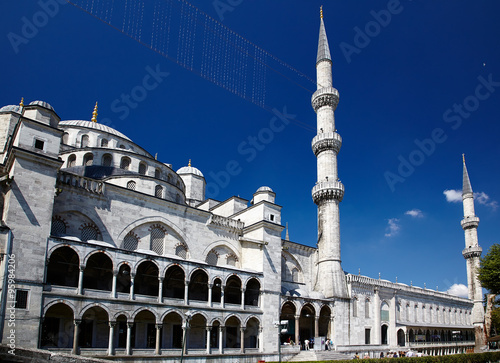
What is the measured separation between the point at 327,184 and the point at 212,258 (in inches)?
521

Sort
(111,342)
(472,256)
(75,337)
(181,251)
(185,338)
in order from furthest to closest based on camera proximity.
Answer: (472,256)
(181,251)
(185,338)
(111,342)
(75,337)

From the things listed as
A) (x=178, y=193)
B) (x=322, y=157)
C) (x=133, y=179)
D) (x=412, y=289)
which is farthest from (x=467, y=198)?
(x=133, y=179)

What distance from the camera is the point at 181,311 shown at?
23547mm

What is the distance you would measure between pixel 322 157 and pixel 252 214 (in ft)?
34.8

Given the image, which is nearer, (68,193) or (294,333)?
(68,193)

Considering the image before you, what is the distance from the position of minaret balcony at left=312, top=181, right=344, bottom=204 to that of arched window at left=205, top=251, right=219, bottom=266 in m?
12.2

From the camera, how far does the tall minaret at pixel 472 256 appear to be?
53500 millimetres

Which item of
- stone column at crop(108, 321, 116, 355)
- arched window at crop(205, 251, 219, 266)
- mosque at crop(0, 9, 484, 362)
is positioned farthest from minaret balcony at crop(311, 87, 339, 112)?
stone column at crop(108, 321, 116, 355)

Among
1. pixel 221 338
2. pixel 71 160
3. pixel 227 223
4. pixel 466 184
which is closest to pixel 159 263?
pixel 221 338

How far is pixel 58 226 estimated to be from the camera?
21.8m

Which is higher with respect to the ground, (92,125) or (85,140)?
(92,125)

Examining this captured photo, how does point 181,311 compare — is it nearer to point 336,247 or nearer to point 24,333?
point 24,333

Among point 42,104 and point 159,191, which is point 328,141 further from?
point 42,104

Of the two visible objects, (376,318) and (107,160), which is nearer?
(107,160)
